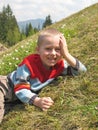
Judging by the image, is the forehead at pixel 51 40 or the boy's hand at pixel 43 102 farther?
the forehead at pixel 51 40

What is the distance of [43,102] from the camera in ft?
18.5

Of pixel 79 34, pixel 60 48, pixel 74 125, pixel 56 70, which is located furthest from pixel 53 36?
pixel 79 34

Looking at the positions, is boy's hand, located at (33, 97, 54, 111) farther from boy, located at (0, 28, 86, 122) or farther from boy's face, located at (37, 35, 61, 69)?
boy's face, located at (37, 35, 61, 69)

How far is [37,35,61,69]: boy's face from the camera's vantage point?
5.98 meters

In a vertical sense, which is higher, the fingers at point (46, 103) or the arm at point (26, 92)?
the arm at point (26, 92)

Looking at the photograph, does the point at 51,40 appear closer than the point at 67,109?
No

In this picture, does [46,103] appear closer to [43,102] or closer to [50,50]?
[43,102]

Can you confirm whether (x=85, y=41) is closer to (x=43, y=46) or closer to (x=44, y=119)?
(x=43, y=46)

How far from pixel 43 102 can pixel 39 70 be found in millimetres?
735

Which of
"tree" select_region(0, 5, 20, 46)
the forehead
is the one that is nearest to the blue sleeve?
the forehead

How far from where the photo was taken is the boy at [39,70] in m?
5.89

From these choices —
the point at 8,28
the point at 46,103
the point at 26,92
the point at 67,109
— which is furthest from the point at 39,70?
the point at 8,28

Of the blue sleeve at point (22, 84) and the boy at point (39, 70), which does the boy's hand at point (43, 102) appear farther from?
the blue sleeve at point (22, 84)

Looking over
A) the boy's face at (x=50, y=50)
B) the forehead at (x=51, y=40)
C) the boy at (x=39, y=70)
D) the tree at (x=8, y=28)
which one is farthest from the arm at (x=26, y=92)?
the tree at (x=8, y=28)
